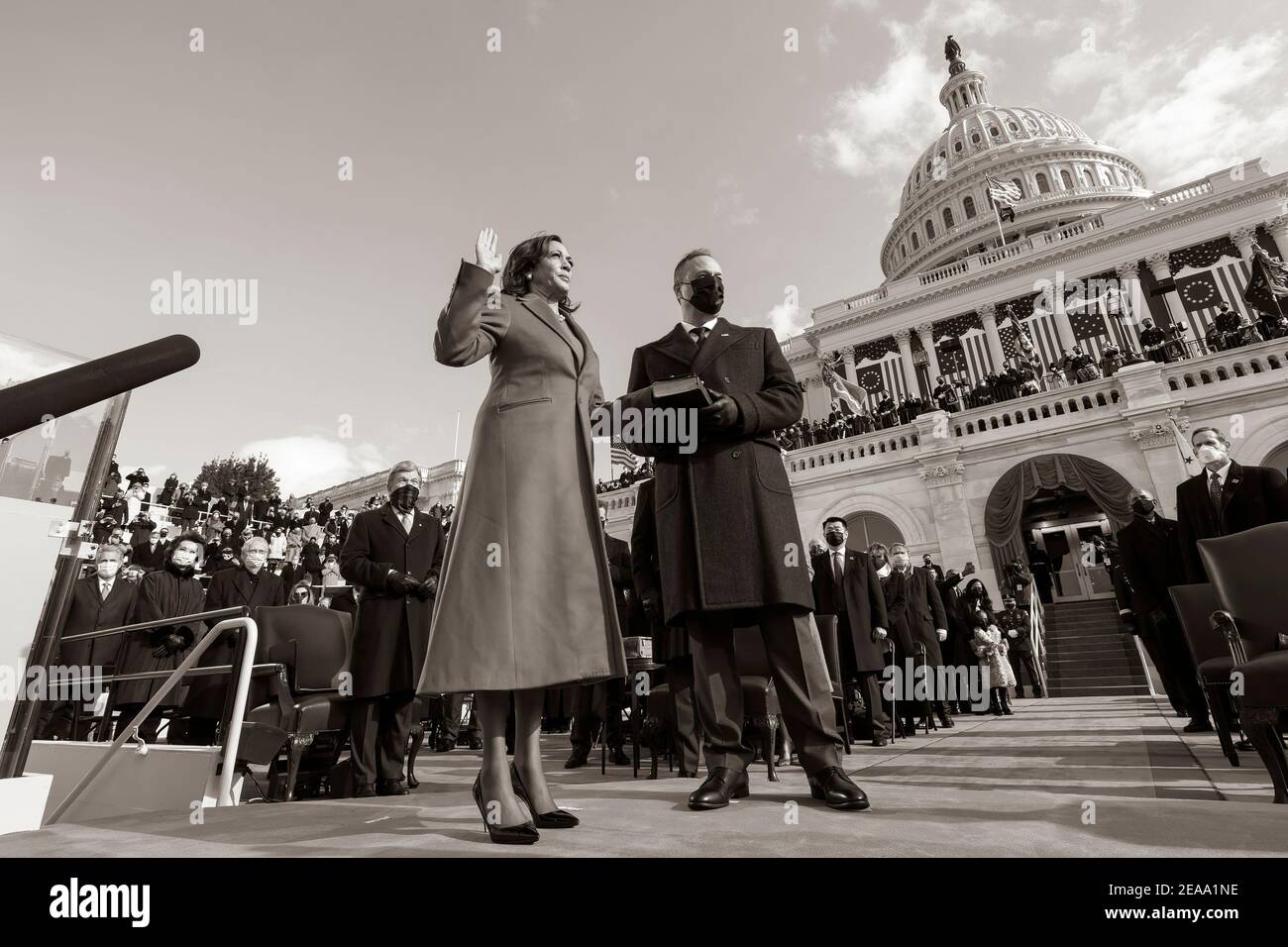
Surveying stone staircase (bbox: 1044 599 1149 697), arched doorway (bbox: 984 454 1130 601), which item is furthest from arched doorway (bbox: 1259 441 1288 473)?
stone staircase (bbox: 1044 599 1149 697)

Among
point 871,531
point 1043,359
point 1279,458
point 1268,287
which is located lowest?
point 1279,458

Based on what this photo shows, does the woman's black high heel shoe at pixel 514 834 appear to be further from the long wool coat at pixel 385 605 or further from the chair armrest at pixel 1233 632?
the chair armrest at pixel 1233 632

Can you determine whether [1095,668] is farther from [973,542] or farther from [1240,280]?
[1240,280]

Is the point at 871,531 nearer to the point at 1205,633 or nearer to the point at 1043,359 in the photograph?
the point at 1043,359

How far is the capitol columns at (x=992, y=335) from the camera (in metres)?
32.8

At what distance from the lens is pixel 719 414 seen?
2.84 metres

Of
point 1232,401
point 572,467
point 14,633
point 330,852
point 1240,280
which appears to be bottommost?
point 330,852

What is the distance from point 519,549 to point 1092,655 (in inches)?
640

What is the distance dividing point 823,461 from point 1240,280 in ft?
78.2

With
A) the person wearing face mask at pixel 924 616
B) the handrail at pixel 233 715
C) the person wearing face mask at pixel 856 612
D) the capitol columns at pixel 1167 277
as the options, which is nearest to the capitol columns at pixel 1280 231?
the capitol columns at pixel 1167 277

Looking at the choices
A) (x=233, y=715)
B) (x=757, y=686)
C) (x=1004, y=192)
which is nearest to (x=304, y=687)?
(x=233, y=715)

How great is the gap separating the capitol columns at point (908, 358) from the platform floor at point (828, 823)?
33.2m
